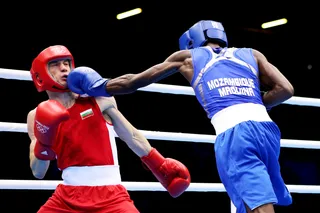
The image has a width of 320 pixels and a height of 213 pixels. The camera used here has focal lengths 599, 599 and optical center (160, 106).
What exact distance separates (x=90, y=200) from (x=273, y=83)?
0.86 meters

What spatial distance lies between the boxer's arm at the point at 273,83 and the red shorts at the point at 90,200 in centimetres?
70

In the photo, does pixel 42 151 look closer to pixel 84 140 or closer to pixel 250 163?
pixel 84 140

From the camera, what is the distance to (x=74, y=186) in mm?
2334

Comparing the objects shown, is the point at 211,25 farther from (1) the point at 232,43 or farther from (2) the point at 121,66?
(1) the point at 232,43

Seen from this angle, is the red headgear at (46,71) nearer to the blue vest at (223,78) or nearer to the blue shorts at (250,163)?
the blue vest at (223,78)

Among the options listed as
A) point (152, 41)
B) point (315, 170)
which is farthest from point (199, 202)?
point (152, 41)

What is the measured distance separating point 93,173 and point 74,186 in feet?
0.29

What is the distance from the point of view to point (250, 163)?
2150mm

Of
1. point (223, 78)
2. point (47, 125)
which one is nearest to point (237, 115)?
point (223, 78)

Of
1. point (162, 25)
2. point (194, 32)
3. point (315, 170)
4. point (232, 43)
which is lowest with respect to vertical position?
point (315, 170)

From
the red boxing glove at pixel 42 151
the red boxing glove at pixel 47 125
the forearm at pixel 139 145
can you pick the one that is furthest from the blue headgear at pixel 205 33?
the red boxing glove at pixel 42 151

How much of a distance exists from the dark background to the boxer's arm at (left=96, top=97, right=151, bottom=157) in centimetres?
311

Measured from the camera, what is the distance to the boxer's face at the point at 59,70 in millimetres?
2453

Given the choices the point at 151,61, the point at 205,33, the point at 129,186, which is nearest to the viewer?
the point at 205,33
